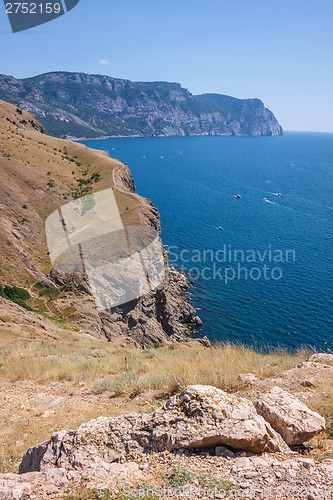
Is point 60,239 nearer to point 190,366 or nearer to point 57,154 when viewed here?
point 57,154

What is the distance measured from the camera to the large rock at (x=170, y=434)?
5648mm

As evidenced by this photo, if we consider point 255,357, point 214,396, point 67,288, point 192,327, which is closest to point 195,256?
point 192,327

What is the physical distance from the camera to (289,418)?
637cm

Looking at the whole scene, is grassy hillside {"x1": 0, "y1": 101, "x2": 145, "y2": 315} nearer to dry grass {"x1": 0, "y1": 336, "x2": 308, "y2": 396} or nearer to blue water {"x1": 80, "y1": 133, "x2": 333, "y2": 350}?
blue water {"x1": 80, "y1": 133, "x2": 333, "y2": 350}

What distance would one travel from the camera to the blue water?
4912 cm

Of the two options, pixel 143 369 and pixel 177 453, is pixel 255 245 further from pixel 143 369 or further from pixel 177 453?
pixel 177 453

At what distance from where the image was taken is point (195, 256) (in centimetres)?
7119

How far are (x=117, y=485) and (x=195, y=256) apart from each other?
218 ft

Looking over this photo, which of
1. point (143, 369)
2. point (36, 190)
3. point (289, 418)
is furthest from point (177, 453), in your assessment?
point (36, 190)
